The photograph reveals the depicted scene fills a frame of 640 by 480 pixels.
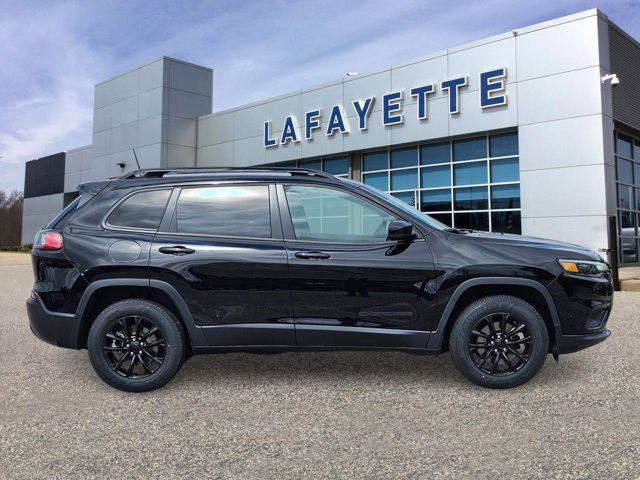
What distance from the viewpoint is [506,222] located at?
51.4ft

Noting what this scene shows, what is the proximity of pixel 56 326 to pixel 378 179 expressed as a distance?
51.1ft

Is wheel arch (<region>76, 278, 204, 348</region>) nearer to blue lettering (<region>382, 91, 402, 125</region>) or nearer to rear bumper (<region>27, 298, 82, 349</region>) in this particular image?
rear bumper (<region>27, 298, 82, 349</region>)

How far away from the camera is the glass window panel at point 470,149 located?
641 inches

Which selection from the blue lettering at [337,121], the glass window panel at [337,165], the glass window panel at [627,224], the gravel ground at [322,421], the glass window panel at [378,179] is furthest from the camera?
the glass window panel at [337,165]

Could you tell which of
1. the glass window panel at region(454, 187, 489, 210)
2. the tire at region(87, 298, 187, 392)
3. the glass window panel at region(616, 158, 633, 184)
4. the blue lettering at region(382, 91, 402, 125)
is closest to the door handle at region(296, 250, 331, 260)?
the tire at region(87, 298, 187, 392)

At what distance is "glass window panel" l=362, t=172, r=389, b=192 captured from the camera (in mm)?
18594

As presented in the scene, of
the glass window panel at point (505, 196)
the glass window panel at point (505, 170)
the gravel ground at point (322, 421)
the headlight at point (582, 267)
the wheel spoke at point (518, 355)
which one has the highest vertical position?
the glass window panel at point (505, 170)

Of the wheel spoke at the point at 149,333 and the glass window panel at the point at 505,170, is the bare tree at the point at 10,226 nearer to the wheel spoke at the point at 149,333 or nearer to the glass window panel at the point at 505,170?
the glass window panel at the point at 505,170

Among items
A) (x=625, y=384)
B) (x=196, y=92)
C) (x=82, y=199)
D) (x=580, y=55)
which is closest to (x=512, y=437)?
(x=625, y=384)

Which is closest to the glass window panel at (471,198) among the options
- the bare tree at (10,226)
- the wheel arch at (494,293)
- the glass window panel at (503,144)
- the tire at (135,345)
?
the glass window panel at (503,144)

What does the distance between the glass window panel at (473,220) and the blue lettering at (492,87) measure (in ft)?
10.7

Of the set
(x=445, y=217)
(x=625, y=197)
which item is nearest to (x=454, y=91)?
(x=445, y=217)

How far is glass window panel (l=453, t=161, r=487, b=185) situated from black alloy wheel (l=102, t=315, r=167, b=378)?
13.9 meters

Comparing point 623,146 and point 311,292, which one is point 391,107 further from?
point 311,292
